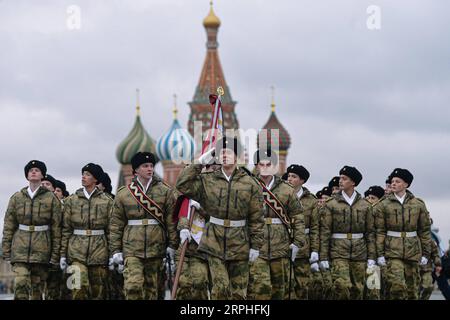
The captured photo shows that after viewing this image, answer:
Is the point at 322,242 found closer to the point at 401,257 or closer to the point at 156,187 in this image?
the point at 401,257

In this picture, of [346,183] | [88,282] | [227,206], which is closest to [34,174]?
[88,282]

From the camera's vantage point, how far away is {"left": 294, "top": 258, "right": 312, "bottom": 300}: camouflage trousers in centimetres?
2372

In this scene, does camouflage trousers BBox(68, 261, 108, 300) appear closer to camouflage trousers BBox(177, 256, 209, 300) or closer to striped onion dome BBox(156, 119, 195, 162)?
camouflage trousers BBox(177, 256, 209, 300)

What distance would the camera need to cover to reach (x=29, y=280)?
22281 mm

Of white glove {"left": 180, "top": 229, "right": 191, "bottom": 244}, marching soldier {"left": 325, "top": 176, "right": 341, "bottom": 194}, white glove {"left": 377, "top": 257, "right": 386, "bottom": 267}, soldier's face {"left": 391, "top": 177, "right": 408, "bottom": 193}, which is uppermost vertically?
marching soldier {"left": 325, "top": 176, "right": 341, "bottom": 194}

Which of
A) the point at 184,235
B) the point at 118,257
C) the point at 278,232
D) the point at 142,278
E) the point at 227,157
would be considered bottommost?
the point at 142,278

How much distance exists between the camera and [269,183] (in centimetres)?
2212

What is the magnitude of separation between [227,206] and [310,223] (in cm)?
493

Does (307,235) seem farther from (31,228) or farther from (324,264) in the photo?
(31,228)

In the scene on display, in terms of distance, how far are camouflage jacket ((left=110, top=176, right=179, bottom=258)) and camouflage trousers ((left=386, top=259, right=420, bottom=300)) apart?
4.23 meters

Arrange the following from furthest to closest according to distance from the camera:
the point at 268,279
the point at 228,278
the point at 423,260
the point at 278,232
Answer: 1. the point at 423,260
2. the point at 278,232
3. the point at 268,279
4. the point at 228,278

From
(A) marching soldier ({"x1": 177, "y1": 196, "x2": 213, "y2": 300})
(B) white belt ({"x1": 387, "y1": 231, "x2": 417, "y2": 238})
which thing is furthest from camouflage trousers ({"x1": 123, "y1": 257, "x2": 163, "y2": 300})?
(B) white belt ({"x1": 387, "y1": 231, "x2": 417, "y2": 238})

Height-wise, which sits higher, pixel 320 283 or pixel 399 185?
pixel 399 185
